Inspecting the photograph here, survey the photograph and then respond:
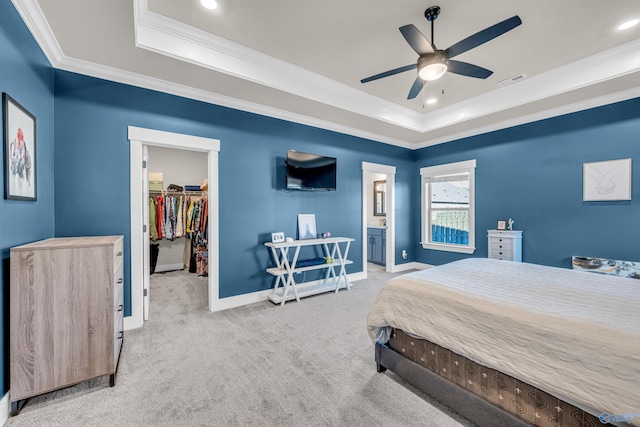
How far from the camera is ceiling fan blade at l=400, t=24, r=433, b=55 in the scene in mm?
1979

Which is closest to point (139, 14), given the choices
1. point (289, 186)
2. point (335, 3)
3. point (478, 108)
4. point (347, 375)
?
point (335, 3)

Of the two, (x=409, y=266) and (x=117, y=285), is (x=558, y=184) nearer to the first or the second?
(x=409, y=266)

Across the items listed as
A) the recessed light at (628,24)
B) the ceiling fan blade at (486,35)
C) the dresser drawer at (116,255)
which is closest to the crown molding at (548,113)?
the recessed light at (628,24)

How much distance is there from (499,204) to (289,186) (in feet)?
11.6

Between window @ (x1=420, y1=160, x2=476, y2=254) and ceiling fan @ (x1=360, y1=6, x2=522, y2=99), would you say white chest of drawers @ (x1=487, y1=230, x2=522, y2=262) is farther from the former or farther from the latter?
ceiling fan @ (x1=360, y1=6, x2=522, y2=99)

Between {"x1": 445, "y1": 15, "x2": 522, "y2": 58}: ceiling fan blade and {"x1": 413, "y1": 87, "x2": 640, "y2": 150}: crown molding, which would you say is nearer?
{"x1": 445, "y1": 15, "x2": 522, "y2": 58}: ceiling fan blade

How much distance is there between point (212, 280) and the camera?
3.44 m

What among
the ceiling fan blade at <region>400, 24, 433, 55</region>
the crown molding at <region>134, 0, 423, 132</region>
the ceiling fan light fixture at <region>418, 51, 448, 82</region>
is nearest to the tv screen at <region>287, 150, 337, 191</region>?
the crown molding at <region>134, 0, 423, 132</region>

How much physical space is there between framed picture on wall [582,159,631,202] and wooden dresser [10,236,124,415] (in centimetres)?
544

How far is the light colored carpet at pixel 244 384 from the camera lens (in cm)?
169

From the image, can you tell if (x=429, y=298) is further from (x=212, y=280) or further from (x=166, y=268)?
(x=166, y=268)

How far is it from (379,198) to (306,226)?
320 cm

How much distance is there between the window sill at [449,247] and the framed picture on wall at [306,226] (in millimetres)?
2719

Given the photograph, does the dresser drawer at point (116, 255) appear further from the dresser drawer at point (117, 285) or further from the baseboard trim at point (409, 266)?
the baseboard trim at point (409, 266)
